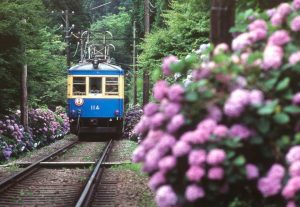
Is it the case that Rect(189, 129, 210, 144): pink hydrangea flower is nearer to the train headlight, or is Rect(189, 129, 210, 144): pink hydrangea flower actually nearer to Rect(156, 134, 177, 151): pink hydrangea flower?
Rect(156, 134, 177, 151): pink hydrangea flower

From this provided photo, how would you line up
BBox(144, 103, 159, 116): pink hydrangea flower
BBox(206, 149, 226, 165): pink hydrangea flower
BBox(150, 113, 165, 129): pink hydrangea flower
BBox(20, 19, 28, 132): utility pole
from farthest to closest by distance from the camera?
BBox(20, 19, 28, 132): utility pole, BBox(144, 103, 159, 116): pink hydrangea flower, BBox(150, 113, 165, 129): pink hydrangea flower, BBox(206, 149, 226, 165): pink hydrangea flower

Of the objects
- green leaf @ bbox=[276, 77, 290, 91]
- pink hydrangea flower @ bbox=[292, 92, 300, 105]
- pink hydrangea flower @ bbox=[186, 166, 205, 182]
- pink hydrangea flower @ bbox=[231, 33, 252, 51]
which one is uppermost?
pink hydrangea flower @ bbox=[231, 33, 252, 51]

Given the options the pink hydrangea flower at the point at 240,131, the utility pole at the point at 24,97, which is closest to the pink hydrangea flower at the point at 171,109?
the pink hydrangea flower at the point at 240,131

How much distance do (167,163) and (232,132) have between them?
1.56 feet

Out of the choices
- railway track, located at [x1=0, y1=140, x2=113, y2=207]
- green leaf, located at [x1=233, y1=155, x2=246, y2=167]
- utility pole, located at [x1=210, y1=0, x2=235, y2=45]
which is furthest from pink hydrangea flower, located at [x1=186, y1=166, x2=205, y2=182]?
railway track, located at [x1=0, y1=140, x2=113, y2=207]

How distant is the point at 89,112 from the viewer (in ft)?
81.5

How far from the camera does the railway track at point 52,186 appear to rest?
30.8 feet

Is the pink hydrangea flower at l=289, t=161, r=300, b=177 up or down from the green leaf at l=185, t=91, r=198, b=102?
down

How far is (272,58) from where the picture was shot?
413 centimetres

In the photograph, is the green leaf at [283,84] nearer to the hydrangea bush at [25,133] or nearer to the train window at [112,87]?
the hydrangea bush at [25,133]

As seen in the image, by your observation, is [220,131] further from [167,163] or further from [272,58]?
[272,58]

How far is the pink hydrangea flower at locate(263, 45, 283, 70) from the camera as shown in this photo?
413cm

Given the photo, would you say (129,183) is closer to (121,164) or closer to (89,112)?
(121,164)

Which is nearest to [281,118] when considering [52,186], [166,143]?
[166,143]
